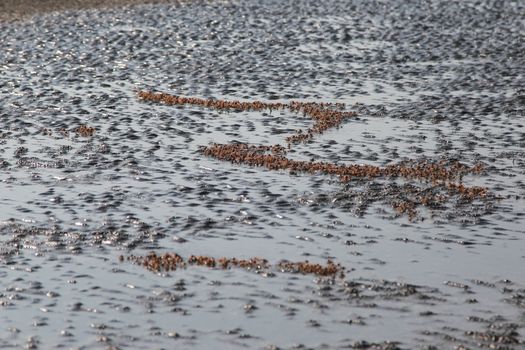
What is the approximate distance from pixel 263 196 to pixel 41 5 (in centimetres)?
4536

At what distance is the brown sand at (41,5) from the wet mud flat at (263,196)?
1274 cm

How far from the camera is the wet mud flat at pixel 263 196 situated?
19.9 meters

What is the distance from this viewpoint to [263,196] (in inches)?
1105

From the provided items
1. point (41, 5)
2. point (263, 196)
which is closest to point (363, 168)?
point (263, 196)

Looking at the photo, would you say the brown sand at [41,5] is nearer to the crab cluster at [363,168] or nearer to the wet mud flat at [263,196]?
the wet mud flat at [263,196]

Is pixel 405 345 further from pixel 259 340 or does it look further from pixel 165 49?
pixel 165 49

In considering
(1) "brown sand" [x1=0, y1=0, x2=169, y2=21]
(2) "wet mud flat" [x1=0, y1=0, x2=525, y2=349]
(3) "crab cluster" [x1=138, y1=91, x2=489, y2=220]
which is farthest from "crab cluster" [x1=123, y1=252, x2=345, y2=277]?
(1) "brown sand" [x1=0, y1=0, x2=169, y2=21]

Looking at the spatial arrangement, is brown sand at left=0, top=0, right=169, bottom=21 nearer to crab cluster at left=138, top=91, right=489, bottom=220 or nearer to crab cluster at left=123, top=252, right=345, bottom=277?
crab cluster at left=138, top=91, right=489, bottom=220

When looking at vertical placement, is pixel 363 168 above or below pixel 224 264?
above

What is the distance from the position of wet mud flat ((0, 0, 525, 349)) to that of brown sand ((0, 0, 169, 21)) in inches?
502

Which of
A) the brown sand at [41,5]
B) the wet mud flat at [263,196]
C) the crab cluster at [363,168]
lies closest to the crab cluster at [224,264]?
the wet mud flat at [263,196]

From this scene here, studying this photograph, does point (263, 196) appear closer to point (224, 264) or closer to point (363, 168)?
point (363, 168)

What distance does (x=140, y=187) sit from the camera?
2912 centimetres

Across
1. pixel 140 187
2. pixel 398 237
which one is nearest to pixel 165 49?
pixel 140 187
